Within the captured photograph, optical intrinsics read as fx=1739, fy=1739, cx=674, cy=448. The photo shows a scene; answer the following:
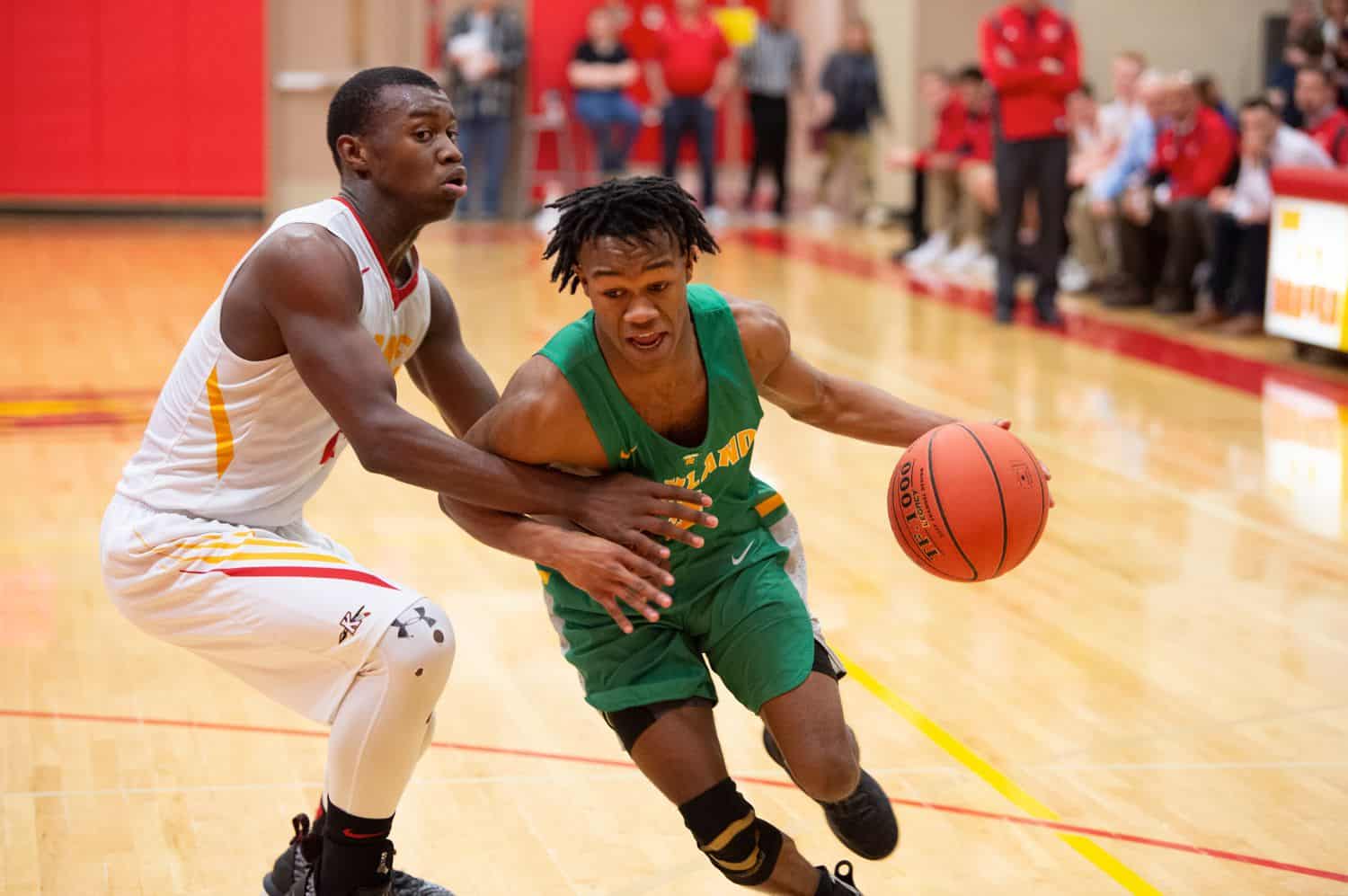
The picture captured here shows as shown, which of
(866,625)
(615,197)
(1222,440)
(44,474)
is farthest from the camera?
(1222,440)

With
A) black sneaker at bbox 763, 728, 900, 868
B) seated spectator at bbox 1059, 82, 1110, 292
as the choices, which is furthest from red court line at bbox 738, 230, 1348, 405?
→ black sneaker at bbox 763, 728, 900, 868

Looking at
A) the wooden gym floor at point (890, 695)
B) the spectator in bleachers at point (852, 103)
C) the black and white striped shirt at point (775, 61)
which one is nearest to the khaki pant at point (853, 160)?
the spectator in bleachers at point (852, 103)

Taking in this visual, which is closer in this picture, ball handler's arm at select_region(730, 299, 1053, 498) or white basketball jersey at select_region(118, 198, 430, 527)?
white basketball jersey at select_region(118, 198, 430, 527)

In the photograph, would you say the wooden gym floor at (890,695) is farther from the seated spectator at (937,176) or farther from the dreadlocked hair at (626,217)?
the seated spectator at (937,176)

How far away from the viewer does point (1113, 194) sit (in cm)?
1238

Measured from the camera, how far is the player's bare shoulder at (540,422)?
127 inches

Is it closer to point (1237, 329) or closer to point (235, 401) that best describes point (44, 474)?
point (235, 401)

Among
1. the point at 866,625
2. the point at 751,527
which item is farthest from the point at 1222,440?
the point at 751,527

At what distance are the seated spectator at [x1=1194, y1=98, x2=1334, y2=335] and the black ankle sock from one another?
28.3 feet

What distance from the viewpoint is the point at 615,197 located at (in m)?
3.17

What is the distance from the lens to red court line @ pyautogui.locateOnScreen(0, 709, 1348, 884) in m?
3.82

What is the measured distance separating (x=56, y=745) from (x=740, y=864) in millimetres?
2091

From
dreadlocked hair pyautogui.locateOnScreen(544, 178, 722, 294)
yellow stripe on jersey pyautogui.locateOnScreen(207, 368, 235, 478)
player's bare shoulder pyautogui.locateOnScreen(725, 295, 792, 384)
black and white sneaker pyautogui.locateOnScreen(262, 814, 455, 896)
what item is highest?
dreadlocked hair pyautogui.locateOnScreen(544, 178, 722, 294)

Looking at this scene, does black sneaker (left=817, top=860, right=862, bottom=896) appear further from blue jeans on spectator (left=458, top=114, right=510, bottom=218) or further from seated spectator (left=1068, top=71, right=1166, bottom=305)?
blue jeans on spectator (left=458, top=114, right=510, bottom=218)
